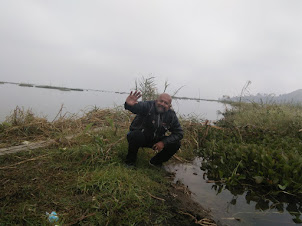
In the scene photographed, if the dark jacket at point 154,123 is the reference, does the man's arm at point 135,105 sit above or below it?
above

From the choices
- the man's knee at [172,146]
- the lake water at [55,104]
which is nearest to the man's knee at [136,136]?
the man's knee at [172,146]

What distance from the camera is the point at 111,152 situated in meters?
2.75

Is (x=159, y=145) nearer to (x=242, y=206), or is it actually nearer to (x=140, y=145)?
(x=140, y=145)

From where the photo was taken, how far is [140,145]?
2.57 meters

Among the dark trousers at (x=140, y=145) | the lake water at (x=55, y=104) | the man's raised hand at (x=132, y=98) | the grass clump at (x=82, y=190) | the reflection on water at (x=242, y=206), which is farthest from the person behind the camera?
the lake water at (x=55, y=104)

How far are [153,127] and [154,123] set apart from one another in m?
0.07

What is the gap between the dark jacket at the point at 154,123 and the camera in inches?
101

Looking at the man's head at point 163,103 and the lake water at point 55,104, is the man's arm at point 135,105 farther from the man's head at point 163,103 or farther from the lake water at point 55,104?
the lake water at point 55,104

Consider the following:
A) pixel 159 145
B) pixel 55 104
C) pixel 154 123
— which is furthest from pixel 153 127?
pixel 55 104

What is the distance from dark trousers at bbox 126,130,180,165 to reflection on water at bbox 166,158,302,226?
458 mm

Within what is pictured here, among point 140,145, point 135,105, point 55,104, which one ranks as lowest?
point 55,104

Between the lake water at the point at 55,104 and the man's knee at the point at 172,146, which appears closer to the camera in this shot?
the man's knee at the point at 172,146

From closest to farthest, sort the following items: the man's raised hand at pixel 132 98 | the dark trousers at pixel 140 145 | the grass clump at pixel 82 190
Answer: the grass clump at pixel 82 190 → the man's raised hand at pixel 132 98 → the dark trousers at pixel 140 145

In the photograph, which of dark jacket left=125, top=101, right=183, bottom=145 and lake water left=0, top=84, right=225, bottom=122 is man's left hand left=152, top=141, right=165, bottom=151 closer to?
dark jacket left=125, top=101, right=183, bottom=145
